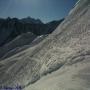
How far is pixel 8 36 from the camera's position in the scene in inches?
2832

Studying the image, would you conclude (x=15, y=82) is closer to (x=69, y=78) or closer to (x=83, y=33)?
(x=83, y=33)

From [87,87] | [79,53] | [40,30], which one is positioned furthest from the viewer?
[40,30]

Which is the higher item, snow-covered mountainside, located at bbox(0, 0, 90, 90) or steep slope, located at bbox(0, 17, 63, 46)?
steep slope, located at bbox(0, 17, 63, 46)

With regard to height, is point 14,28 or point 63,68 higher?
point 14,28

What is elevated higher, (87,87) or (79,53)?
(79,53)

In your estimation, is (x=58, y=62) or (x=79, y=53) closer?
(x=79, y=53)

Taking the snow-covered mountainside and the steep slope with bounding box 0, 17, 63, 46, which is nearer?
the snow-covered mountainside

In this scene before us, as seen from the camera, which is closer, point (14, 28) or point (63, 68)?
point (63, 68)

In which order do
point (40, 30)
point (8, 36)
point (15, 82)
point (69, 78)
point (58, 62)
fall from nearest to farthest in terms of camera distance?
1. point (69, 78)
2. point (58, 62)
3. point (15, 82)
4. point (8, 36)
5. point (40, 30)

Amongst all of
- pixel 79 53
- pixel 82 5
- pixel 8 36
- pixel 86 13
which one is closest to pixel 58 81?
pixel 79 53

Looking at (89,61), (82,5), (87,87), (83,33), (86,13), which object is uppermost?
(82,5)

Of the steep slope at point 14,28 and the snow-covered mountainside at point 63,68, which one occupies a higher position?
the steep slope at point 14,28

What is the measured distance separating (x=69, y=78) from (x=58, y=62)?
237 centimetres

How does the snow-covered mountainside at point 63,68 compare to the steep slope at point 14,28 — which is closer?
the snow-covered mountainside at point 63,68
